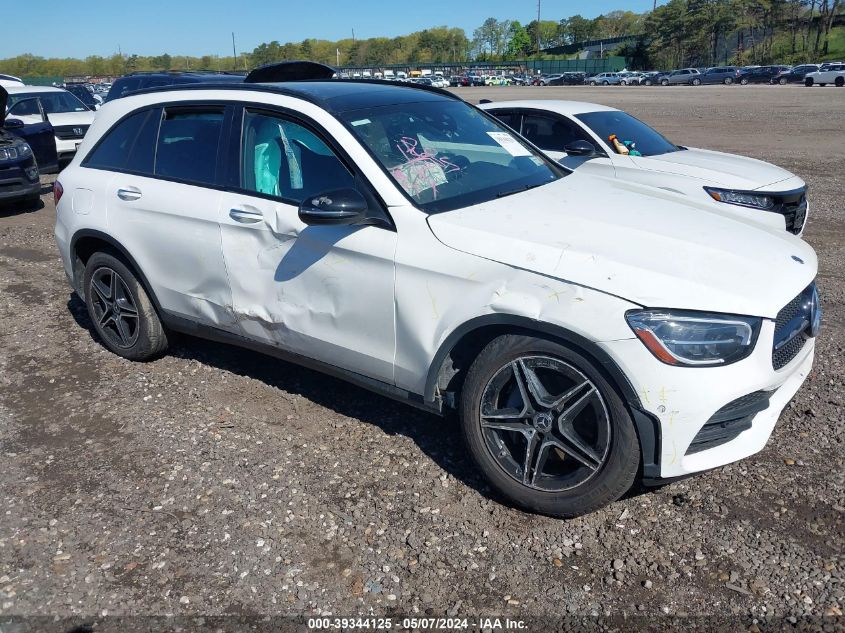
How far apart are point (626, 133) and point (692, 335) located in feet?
17.9

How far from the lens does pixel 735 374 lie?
8.87 ft

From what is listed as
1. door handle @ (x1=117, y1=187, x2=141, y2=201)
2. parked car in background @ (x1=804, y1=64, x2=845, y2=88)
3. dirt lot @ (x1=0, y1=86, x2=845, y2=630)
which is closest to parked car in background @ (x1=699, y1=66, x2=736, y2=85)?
parked car in background @ (x1=804, y1=64, x2=845, y2=88)

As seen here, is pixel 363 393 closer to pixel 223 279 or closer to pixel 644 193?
pixel 223 279

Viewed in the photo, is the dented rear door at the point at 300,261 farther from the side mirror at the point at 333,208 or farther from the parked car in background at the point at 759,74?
the parked car in background at the point at 759,74

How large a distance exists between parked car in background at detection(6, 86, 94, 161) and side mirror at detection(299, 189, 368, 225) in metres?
12.5

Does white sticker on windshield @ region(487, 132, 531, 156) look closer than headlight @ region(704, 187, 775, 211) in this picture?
Yes

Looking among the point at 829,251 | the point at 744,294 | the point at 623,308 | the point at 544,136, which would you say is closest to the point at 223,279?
the point at 623,308

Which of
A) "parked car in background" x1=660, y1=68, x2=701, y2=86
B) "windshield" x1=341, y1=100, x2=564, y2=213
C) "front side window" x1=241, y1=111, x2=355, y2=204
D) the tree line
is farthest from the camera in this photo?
the tree line

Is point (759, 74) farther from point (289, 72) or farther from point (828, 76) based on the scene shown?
point (289, 72)

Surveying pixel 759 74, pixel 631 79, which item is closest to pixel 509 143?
pixel 759 74

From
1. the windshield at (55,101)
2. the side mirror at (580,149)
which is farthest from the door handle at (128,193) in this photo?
the windshield at (55,101)

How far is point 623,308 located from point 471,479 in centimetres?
126

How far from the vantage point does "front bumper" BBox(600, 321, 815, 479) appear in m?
2.67

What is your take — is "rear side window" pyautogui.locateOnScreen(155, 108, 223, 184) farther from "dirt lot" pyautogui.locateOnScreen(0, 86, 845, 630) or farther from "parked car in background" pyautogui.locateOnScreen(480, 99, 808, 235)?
"parked car in background" pyautogui.locateOnScreen(480, 99, 808, 235)
